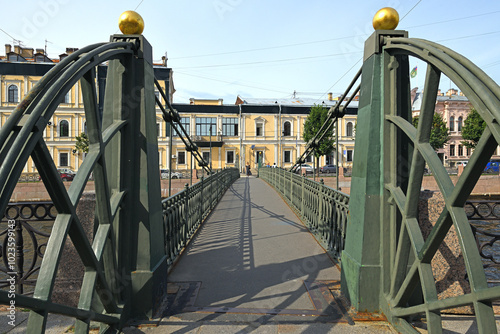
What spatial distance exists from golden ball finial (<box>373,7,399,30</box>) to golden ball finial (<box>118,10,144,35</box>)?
6.41ft

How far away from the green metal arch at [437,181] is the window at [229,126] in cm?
3792

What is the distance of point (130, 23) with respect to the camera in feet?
8.36

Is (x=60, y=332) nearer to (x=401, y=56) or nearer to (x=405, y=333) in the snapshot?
(x=405, y=333)

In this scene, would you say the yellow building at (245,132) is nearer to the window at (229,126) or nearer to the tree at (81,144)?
the window at (229,126)

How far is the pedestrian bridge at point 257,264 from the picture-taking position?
1405mm

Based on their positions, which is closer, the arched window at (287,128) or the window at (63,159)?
the window at (63,159)

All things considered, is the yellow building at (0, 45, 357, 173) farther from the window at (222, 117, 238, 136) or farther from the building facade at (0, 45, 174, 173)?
the building facade at (0, 45, 174, 173)

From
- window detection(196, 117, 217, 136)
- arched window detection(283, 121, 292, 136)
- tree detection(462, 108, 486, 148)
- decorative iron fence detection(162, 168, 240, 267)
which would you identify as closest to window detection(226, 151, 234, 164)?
window detection(196, 117, 217, 136)

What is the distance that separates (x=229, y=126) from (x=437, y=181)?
38.9 meters

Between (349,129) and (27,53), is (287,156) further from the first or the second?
(27,53)

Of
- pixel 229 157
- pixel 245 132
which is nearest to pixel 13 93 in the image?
pixel 229 157

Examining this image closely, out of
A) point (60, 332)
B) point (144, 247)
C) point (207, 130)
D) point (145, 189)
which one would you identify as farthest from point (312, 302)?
point (207, 130)

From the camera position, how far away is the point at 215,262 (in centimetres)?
398

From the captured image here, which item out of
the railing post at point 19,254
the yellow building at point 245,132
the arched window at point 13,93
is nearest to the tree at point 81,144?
the arched window at point 13,93
